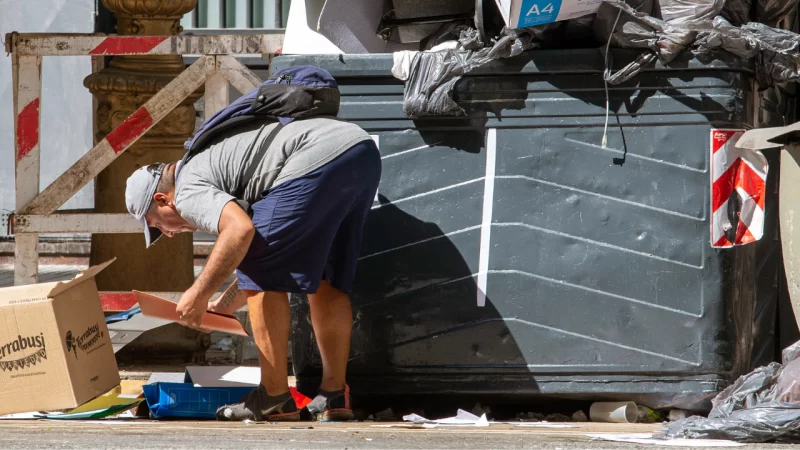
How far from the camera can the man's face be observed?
3.59 meters

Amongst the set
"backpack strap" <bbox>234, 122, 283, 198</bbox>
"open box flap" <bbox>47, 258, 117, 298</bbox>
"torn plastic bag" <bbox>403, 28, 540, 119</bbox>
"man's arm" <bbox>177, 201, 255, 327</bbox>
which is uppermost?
"torn plastic bag" <bbox>403, 28, 540, 119</bbox>

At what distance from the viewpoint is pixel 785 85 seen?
4.12m

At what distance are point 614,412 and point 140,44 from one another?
2.62m

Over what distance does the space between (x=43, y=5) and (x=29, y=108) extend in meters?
4.01

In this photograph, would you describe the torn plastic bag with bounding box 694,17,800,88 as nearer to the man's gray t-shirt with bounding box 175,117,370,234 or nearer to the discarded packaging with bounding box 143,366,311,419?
the man's gray t-shirt with bounding box 175,117,370,234

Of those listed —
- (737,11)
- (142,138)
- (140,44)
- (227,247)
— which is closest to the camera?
(227,247)

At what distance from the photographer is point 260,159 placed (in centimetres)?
352

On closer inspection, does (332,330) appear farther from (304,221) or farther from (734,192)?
(734,192)

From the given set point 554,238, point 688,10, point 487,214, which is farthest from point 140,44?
point 688,10

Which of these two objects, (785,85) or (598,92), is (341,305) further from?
(785,85)

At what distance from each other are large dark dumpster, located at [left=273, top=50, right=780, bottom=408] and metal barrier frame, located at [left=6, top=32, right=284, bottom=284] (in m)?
1.12

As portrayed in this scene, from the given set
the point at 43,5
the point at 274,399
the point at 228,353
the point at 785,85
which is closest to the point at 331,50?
the point at 274,399

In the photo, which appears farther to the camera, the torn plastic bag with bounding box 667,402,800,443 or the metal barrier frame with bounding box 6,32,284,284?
the metal barrier frame with bounding box 6,32,284,284

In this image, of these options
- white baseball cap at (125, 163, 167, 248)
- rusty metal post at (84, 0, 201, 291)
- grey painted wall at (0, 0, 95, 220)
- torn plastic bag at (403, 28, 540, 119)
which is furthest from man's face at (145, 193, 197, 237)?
grey painted wall at (0, 0, 95, 220)
